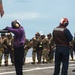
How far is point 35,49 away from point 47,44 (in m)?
0.86

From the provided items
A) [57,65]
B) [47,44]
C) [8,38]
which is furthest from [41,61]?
[57,65]

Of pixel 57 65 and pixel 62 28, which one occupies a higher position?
pixel 62 28

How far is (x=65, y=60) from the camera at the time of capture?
11758 millimetres

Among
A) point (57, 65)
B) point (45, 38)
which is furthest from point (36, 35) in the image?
point (57, 65)

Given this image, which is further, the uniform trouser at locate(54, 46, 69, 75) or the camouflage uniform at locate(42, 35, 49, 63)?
the camouflage uniform at locate(42, 35, 49, 63)

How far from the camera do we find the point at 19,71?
38.6 feet

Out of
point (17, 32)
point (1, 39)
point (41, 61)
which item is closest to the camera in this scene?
point (17, 32)

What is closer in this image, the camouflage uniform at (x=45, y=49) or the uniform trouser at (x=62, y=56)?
the uniform trouser at (x=62, y=56)

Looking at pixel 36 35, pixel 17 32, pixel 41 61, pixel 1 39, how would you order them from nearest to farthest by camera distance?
1. pixel 17 32
2. pixel 1 39
3. pixel 36 35
4. pixel 41 61

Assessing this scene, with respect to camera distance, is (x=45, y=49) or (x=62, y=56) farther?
(x=45, y=49)

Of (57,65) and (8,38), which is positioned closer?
(57,65)

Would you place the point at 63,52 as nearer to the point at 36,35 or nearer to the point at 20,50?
the point at 20,50

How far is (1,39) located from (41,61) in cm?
446

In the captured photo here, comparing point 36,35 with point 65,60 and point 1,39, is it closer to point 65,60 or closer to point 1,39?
point 1,39
